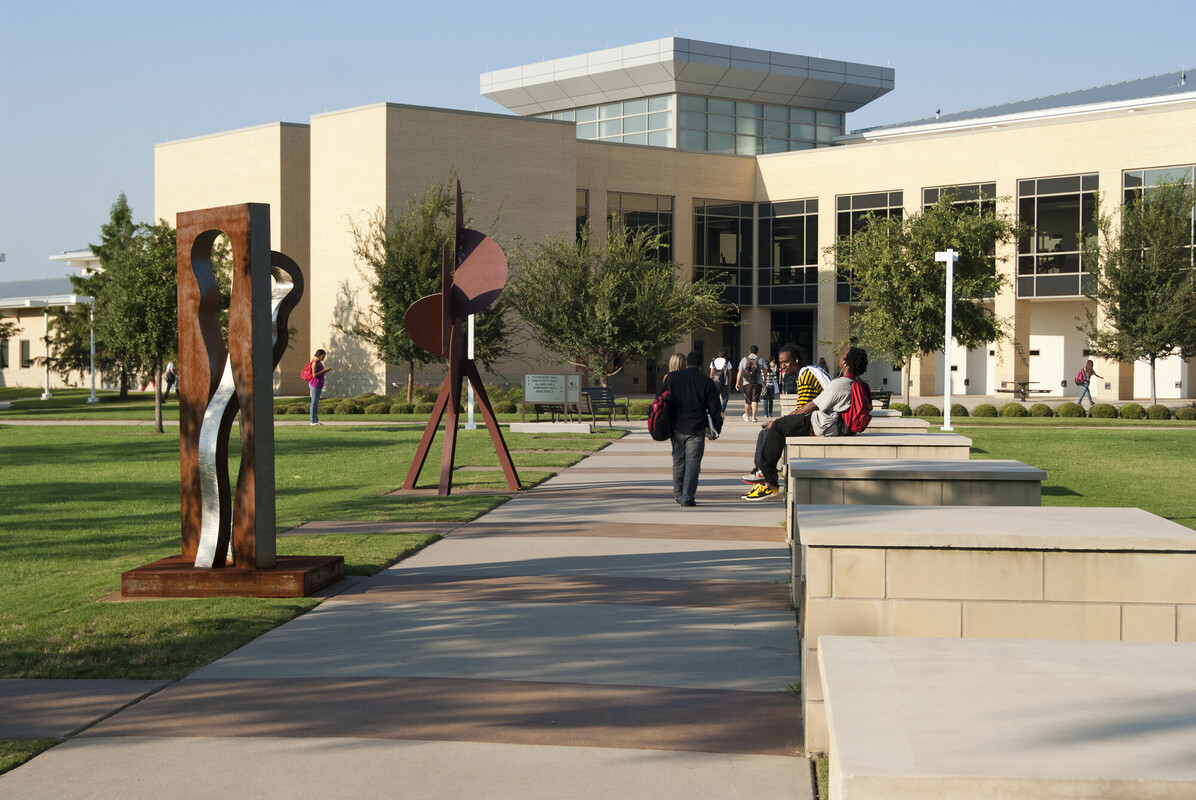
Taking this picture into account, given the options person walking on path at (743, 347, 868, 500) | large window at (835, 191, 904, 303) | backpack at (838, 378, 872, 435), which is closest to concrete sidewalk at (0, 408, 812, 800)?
person walking on path at (743, 347, 868, 500)

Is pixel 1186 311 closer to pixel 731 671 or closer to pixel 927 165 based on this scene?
pixel 927 165

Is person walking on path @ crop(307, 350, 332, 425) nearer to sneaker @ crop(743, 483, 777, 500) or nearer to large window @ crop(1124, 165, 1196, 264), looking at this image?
sneaker @ crop(743, 483, 777, 500)

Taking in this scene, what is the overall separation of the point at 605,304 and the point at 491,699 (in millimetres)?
30870

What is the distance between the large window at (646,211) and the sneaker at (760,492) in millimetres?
37928

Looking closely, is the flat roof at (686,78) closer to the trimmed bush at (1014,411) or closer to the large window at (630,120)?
the large window at (630,120)

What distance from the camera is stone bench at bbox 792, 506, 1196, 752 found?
4.39m

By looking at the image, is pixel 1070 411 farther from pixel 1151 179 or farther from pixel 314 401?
pixel 314 401

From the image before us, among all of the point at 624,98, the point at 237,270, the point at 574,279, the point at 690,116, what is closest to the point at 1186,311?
the point at 574,279

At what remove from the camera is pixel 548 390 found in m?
25.8

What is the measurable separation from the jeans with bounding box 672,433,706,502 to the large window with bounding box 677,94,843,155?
45226 millimetres

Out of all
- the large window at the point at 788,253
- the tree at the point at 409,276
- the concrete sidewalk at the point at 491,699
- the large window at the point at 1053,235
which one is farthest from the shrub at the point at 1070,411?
the concrete sidewalk at the point at 491,699

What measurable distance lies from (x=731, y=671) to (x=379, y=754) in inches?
75.5

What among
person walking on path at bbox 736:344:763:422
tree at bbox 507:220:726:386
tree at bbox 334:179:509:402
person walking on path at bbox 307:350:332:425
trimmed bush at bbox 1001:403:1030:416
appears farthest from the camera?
tree at bbox 334:179:509:402

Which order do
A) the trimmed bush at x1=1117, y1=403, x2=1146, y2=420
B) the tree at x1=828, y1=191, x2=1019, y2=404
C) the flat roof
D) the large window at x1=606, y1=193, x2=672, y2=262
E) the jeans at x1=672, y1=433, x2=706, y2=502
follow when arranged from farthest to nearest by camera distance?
the flat roof < the large window at x1=606, y1=193, x2=672, y2=262 < the tree at x1=828, y1=191, x2=1019, y2=404 < the trimmed bush at x1=1117, y1=403, x2=1146, y2=420 < the jeans at x1=672, y1=433, x2=706, y2=502
